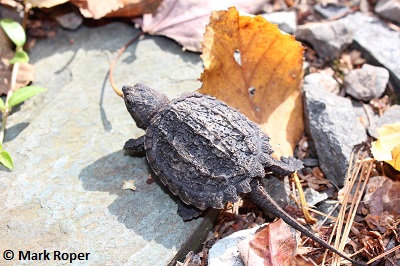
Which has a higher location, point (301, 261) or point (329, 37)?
point (329, 37)

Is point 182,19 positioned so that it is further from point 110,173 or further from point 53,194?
point 53,194

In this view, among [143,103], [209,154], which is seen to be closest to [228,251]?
[209,154]

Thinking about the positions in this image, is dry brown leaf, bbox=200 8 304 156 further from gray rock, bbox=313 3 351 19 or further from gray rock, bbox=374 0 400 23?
gray rock, bbox=374 0 400 23

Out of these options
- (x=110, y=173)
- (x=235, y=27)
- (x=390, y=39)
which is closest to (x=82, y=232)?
(x=110, y=173)

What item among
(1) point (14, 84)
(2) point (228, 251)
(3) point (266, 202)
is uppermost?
(1) point (14, 84)

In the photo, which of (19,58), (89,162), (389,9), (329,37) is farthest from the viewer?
(389,9)

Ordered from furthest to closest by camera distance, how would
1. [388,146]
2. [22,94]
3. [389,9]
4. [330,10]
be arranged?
1. [330,10]
2. [389,9]
3. [22,94]
4. [388,146]

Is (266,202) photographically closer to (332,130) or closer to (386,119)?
(332,130)
